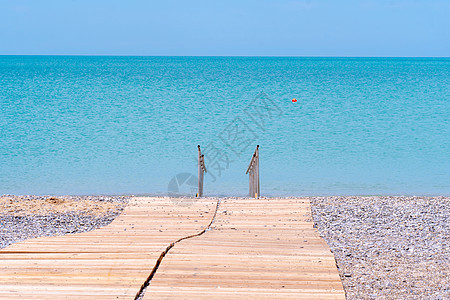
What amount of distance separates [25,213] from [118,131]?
51.1 feet

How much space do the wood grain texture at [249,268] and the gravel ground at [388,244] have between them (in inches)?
13.1

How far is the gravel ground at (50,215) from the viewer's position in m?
7.22

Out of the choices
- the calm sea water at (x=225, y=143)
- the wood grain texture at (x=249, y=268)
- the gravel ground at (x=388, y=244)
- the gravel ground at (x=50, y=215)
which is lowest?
the calm sea water at (x=225, y=143)

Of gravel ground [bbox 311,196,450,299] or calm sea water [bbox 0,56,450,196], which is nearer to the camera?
gravel ground [bbox 311,196,450,299]

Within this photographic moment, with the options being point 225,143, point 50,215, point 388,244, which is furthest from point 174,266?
point 225,143

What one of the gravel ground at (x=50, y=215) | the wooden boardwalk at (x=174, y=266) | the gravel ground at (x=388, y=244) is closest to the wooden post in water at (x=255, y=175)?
the gravel ground at (x=388, y=244)

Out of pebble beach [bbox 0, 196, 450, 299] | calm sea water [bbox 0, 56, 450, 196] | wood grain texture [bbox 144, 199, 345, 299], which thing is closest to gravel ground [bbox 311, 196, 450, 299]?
pebble beach [bbox 0, 196, 450, 299]

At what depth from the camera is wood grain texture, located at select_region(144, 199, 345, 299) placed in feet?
13.7

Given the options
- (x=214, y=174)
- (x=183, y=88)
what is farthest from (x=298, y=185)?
(x=183, y=88)

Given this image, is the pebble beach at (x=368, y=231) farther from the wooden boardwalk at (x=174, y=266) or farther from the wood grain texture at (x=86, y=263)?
the wood grain texture at (x=86, y=263)

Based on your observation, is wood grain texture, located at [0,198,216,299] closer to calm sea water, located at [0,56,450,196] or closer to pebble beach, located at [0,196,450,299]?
pebble beach, located at [0,196,450,299]

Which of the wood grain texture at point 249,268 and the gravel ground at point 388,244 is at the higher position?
the wood grain texture at point 249,268

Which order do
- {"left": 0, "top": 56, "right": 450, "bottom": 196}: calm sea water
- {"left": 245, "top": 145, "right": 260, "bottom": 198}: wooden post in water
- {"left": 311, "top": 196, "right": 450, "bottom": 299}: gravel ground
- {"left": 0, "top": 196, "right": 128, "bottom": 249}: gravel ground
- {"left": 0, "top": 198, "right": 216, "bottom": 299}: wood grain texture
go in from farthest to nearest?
1. {"left": 0, "top": 56, "right": 450, "bottom": 196}: calm sea water
2. {"left": 245, "top": 145, "right": 260, "bottom": 198}: wooden post in water
3. {"left": 0, "top": 196, "right": 128, "bottom": 249}: gravel ground
4. {"left": 311, "top": 196, "right": 450, "bottom": 299}: gravel ground
5. {"left": 0, "top": 198, "right": 216, "bottom": 299}: wood grain texture

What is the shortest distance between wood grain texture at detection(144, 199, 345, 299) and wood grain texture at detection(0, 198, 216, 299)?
0.68ft
